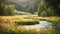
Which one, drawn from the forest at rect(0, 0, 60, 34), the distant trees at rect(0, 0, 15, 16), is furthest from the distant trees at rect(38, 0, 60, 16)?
the distant trees at rect(0, 0, 15, 16)

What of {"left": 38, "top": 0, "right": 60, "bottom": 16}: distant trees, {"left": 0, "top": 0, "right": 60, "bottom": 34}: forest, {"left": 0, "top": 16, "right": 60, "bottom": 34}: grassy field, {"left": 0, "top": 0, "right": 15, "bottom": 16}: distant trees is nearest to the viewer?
{"left": 0, "top": 16, "right": 60, "bottom": 34}: grassy field

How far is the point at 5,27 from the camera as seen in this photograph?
5.59 metres

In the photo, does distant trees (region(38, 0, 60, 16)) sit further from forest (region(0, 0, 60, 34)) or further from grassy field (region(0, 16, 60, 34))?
→ grassy field (region(0, 16, 60, 34))

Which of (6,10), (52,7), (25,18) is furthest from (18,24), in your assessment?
(52,7)

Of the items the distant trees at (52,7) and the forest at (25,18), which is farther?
the distant trees at (52,7)

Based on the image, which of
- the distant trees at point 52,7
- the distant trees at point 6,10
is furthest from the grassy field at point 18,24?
the distant trees at point 52,7

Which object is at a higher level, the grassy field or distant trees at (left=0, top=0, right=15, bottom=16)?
distant trees at (left=0, top=0, right=15, bottom=16)

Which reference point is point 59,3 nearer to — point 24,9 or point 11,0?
point 24,9

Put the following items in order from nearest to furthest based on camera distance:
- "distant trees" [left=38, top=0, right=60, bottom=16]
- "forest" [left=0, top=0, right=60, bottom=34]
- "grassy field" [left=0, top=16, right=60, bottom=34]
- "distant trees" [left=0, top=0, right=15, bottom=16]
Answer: "grassy field" [left=0, top=16, right=60, bottom=34] → "forest" [left=0, top=0, right=60, bottom=34] → "distant trees" [left=0, top=0, right=15, bottom=16] → "distant trees" [left=38, top=0, right=60, bottom=16]

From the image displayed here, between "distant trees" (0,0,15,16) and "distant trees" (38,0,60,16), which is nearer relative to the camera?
"distant trees" (0,0,15,16)

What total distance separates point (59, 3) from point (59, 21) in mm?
855

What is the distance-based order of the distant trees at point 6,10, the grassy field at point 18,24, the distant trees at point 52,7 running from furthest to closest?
1. the distant trees at point 52,7
2. the distant trees at point 6,10
3. the grassy field at point 18,24

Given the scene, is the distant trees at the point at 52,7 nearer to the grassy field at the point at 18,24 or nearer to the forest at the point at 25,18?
the forest at the point at 25,18

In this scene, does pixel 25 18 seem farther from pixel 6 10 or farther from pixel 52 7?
pixel 52 7
